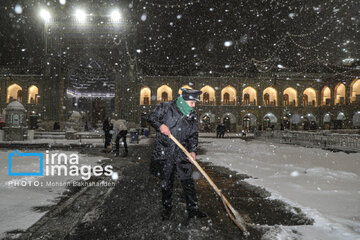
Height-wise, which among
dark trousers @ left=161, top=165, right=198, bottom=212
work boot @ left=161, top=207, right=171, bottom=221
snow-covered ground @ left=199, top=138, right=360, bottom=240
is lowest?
snow-covered ground @ left=199, top=138, right=360, bottom=240

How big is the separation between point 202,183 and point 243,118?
36928 millimetres

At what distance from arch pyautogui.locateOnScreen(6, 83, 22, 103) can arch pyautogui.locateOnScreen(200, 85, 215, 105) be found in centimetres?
2783

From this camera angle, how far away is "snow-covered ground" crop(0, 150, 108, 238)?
119 inches

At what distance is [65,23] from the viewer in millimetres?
31516

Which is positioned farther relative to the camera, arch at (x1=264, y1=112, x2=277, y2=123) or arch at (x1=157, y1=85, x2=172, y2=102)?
arch at (x1=264, y1=112, x2=277, y2=123)

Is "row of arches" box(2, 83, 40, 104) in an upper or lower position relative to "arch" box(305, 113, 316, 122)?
upper

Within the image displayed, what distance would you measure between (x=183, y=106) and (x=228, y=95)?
39089 mm

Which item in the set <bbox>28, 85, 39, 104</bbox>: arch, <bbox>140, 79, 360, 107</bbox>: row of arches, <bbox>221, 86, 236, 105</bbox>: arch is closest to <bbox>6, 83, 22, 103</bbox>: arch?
<bbox>28, 85, 39, 104</bbox>: arch

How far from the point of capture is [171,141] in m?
3.38

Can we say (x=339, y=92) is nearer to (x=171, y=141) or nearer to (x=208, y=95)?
(x=208, y=95)

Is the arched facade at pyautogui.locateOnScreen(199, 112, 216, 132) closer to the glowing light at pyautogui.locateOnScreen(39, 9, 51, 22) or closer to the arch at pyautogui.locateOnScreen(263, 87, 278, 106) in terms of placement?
the arch at pyautogui.locateOnScreen(263, 87, 278, 106)

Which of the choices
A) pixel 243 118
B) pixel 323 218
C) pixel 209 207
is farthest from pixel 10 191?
pixel 243 118

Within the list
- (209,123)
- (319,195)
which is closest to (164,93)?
(209,123)

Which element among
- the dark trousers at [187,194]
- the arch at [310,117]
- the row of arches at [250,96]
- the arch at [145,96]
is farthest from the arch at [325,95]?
the dark trousers at [187,194]
